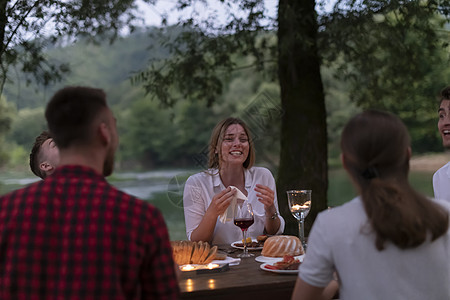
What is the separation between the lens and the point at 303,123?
5418 millimetres

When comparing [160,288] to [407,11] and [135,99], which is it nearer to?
[407,11]

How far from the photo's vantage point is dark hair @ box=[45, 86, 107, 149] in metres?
1.40

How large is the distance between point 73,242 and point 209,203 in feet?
6.68

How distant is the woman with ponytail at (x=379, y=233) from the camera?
1471 mm

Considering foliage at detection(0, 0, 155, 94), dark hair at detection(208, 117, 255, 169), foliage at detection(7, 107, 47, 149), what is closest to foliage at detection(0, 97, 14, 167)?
foliage at detection(0, 0, 155, 94)

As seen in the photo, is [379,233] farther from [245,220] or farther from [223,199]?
[223,199]

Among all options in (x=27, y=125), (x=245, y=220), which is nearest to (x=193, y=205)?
(x=245, y=220)

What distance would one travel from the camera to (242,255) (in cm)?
249

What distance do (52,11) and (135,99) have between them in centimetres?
2404

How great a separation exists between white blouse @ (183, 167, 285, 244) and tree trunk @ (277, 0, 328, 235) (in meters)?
1.89

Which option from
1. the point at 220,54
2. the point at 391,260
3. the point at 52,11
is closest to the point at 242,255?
the point at 391,260

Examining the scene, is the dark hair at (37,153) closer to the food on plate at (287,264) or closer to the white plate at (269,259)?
the white plate at (269,259)

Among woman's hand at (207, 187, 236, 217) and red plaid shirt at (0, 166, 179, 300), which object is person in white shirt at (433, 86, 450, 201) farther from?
red plaid shirt at (0, 166, 179, 300)

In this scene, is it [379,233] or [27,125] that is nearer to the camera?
[379,233]
